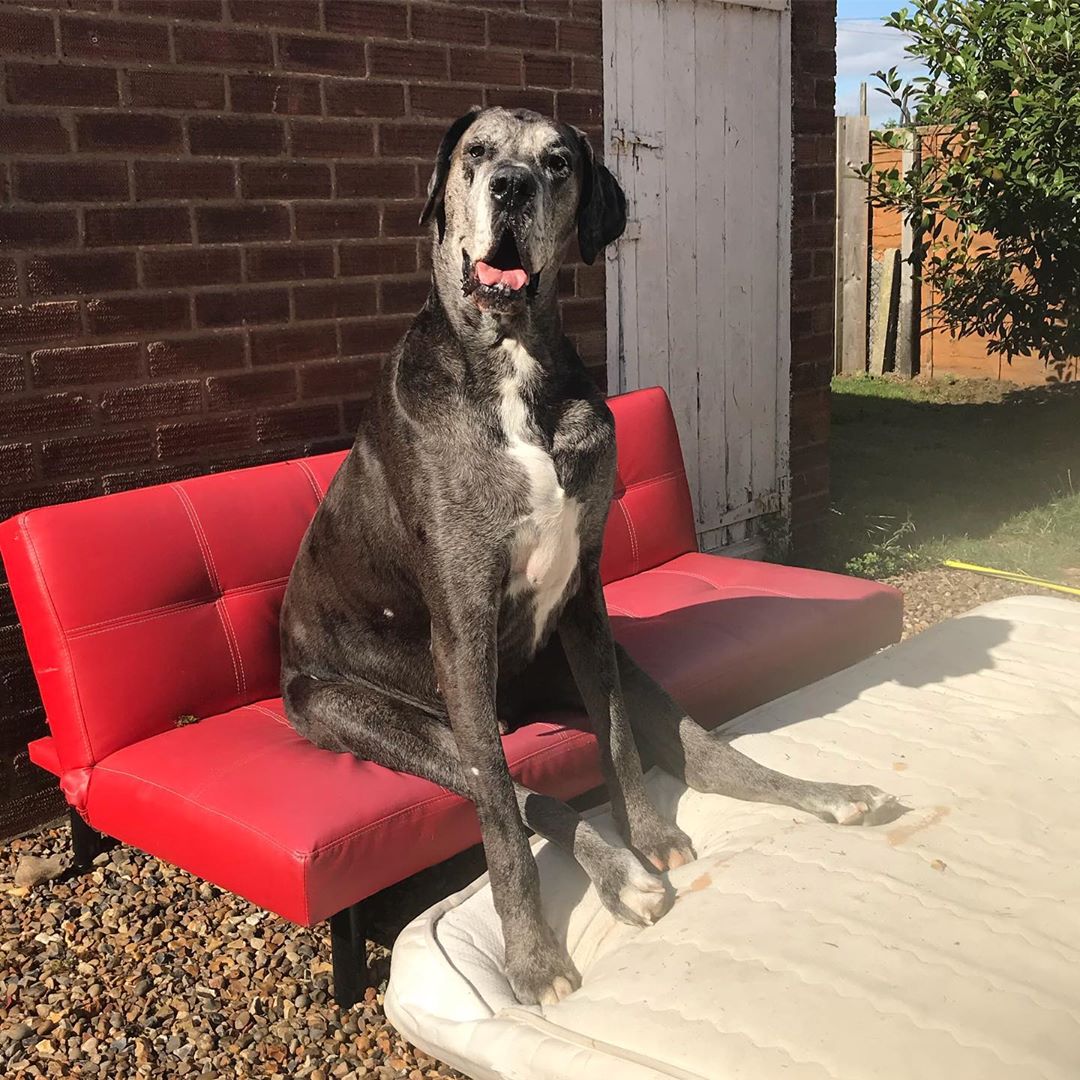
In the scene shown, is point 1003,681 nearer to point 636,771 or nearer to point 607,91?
point 636,771

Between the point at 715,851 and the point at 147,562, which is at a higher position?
the point at 147,562

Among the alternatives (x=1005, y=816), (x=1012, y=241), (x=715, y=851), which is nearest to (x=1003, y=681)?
(x=1005, y=816)

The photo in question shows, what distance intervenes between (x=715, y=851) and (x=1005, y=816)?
2.38ft

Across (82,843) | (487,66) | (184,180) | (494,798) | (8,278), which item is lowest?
(82,843)

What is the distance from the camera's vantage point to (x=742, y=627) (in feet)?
13.6

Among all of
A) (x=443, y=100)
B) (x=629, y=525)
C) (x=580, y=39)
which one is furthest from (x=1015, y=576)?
(x=443, y=100)

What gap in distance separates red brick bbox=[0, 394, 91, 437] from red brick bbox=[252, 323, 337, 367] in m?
0.67

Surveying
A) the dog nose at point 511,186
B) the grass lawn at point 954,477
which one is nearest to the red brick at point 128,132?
the dog nose at point 511,186

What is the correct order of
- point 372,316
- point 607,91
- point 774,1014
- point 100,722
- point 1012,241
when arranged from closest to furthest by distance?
point 774,1014
point 100,722
point 372,316
point 607,91
point 1012,241

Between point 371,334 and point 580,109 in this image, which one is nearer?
point 371,334

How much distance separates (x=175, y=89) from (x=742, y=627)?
99.0 inches

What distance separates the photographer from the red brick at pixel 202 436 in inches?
166

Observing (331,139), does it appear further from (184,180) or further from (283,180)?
(184,180)

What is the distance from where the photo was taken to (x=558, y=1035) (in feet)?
7.90
